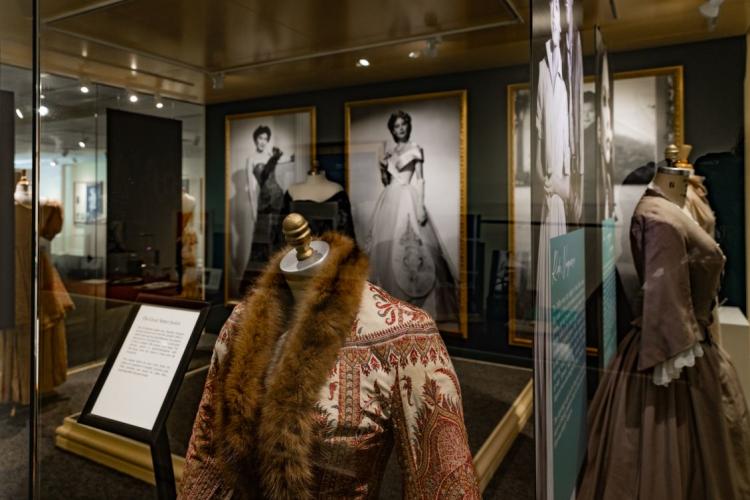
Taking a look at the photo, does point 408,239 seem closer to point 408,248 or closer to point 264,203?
point 408,248

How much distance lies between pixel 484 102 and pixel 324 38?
0.38 m

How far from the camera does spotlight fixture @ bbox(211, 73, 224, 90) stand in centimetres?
124

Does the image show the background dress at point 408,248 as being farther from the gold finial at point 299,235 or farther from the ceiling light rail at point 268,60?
the ceiling light rail at point 268,60

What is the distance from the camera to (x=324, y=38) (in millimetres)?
1161

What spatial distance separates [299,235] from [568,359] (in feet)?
2.18

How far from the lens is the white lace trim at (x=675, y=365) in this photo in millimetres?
1082

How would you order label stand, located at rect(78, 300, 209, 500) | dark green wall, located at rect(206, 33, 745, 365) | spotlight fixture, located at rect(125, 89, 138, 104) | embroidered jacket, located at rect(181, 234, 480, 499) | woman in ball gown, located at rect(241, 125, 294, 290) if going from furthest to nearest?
1. spotlight fixture, located at rect(125, 89, 138, 104)
2. label stand, located at rect(78, 300, 209, 500)
3. woman in ball gown, located at rect(241, 125, 294, 290)
4. dark green wall, located at rect(206, 33, 745, 365)
5. embroidered jacket, located at rect(181, 234, 480, 499)

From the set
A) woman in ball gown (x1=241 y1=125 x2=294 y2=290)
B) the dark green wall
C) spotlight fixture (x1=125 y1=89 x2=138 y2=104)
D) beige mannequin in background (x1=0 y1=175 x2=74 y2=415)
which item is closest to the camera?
the dark green wall

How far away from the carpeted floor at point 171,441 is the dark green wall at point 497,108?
2.8 inches

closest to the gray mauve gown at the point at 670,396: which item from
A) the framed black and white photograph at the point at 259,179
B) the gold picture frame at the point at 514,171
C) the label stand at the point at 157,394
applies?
the gold picture frame at the point at 514,171

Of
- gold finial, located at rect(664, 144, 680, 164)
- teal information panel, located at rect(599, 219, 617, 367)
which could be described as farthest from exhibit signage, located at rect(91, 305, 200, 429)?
gold finial, located at rect(664, 144, 680, 164)

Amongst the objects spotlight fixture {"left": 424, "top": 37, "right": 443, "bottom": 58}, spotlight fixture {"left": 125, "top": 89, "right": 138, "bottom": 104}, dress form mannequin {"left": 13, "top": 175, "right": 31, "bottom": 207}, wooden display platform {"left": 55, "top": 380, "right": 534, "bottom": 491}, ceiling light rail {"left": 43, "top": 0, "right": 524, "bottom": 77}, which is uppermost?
ceiling light rail {"left": 43, "top": 0, "right": 524, "bottom": 77}

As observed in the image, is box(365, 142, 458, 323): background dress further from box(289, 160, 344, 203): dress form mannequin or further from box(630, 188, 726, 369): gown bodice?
box(630, 188, 726, 369): gown bodice

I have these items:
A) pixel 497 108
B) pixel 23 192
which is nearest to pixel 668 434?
pixel 497 108
